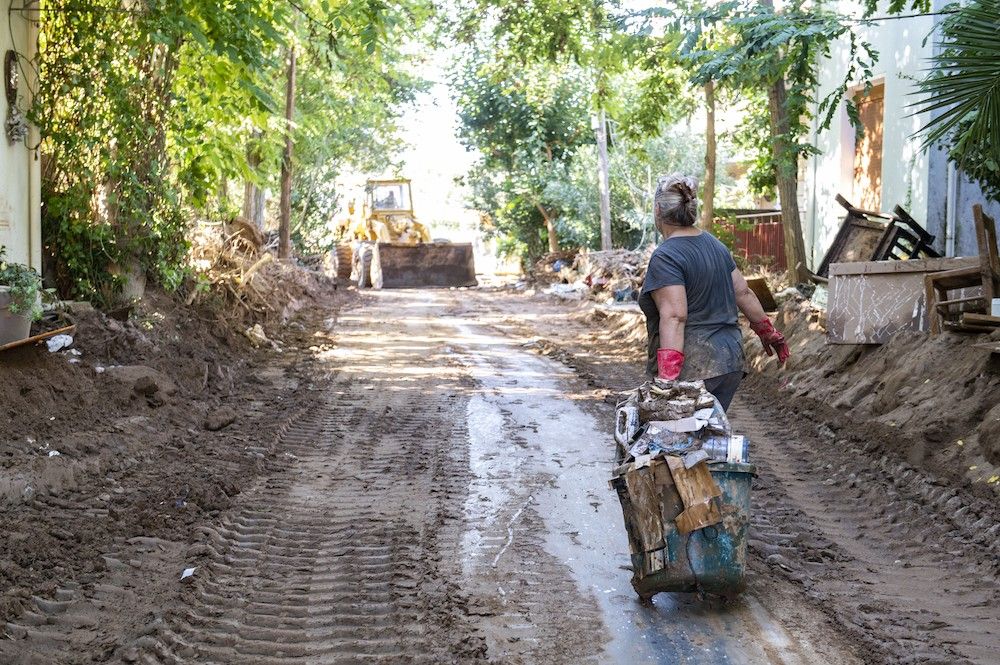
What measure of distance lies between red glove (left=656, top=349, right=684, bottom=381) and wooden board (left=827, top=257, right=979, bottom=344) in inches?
213

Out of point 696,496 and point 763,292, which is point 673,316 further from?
point 763,292

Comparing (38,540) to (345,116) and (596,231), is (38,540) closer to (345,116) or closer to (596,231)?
(345,116)

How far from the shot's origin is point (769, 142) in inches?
615

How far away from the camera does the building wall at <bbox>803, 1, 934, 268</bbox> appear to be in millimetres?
A: 14062

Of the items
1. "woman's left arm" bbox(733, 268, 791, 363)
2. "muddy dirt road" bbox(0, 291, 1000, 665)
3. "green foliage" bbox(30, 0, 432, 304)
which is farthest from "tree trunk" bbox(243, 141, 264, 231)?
"woman's left arm" bbox(733, 268, 791, 363)

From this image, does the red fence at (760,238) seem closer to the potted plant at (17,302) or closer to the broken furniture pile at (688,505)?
the potted plant at (17,302)

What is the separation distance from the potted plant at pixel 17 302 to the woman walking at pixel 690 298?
200 inches

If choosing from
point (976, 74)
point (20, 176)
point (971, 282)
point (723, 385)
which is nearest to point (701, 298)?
point (723, 385)

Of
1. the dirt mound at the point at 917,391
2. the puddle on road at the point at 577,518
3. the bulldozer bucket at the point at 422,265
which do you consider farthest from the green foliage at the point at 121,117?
the bulldozer bucket at the point at 422,265

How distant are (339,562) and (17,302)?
401 centimetres

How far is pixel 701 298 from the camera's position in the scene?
5.43 metres

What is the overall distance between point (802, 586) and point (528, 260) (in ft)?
104

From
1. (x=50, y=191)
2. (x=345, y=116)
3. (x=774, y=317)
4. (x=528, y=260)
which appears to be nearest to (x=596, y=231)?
(x=528, y=260)

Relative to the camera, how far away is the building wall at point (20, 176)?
32.6ft
